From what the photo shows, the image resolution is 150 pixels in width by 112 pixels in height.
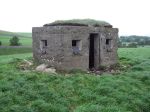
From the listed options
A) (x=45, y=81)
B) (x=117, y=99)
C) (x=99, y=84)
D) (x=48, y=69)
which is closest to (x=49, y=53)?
(x=48, y=69)

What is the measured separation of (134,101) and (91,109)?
7.50 ft

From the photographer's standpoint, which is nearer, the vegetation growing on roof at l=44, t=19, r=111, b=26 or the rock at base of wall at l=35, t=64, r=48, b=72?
the rock at base of wall at l=35, t=64, r=48, b=72

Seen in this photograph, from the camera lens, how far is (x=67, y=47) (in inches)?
640

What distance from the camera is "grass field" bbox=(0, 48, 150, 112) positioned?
10828 mm

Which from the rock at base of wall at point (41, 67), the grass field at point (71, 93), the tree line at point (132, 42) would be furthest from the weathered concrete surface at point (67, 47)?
the tree line at point (132, 42)

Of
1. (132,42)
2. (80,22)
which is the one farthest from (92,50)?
(132,42)

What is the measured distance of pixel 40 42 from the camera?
17719 millimetres

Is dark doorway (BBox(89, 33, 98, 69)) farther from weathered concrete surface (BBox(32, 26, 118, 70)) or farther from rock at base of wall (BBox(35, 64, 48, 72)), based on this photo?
rock at base of wall (BBox(35, 64, 48, 72))

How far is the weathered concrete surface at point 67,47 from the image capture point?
53.3 feet

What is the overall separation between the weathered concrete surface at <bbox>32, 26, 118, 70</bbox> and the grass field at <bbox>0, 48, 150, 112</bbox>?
194cm

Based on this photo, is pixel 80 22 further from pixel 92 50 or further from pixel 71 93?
pixel 71 93

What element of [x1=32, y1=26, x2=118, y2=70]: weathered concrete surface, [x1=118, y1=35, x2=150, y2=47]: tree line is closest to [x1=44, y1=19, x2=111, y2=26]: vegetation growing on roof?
[x1=32, y1=26, x2=118, y2=70]: weathered concrete surface

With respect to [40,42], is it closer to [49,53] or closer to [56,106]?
[49,53]

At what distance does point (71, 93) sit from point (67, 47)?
14.5 feet
